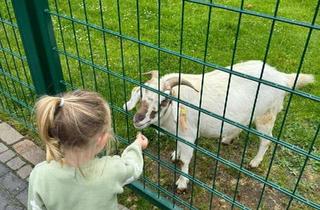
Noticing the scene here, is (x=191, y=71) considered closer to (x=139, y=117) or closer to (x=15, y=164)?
(x=139, y=117)

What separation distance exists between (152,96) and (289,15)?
4275mm

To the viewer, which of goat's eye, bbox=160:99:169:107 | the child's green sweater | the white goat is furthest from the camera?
the white goat

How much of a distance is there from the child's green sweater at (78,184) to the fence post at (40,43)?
1.45 meters

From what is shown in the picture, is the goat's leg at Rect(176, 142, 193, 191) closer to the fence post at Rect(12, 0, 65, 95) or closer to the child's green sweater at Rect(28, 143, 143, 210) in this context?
the fence post at Rect(12, 0, 65, 95)

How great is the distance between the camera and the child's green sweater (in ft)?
6.94

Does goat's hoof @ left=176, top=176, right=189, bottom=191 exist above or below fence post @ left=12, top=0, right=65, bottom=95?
below

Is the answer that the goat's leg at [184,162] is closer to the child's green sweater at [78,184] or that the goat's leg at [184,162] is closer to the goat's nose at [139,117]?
the goat's nose at [139,117]

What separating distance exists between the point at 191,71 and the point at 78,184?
11.1ft

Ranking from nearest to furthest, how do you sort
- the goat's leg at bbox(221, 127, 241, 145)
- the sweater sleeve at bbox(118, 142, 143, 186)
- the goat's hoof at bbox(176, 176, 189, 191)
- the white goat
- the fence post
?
1. the sweater sleeve at bbox(118, 142, 143, 186)
2. the fence post
3. the white goat
4. the goat's hoof at bbox(176, 176, 189, 191)
5. the goat's leg at bbox(221, 127, 241, 145)

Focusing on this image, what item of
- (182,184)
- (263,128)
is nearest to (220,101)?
(263,128)

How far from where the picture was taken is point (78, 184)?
213cm

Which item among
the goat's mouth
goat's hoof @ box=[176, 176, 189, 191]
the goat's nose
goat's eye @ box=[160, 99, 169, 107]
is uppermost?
goat's eye @ box=[160, 99, 169, 107]

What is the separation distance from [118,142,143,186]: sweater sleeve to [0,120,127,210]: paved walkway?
129 cm

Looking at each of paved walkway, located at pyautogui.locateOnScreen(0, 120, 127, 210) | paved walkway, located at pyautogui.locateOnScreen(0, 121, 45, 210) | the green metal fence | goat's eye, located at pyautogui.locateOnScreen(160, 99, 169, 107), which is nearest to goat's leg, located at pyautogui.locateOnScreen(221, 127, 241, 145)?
the green metal fence
